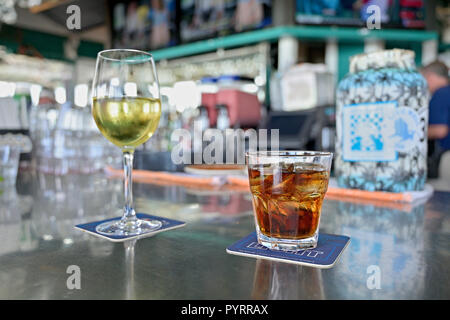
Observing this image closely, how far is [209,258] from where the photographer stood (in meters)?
0.43

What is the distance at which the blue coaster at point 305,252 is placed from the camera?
41 centimetres

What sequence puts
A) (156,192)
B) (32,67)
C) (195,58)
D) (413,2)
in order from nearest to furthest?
(156,192)
(413,2)
(195,58)
(32,67)

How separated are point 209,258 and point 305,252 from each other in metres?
0.11

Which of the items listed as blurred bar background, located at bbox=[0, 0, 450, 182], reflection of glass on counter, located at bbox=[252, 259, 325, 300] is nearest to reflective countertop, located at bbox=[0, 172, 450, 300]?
reflection of glass on counter, located at bbox=[252, 259, 325, 300]

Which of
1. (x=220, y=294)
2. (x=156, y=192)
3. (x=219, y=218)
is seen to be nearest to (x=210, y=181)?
(x=156, y=192)

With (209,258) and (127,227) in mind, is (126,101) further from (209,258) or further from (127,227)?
(209,258)

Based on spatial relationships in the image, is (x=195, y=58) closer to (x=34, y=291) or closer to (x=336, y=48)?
(x=336, y=48)

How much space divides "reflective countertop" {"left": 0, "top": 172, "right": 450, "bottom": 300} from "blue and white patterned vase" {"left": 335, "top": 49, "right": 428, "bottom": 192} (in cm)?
9

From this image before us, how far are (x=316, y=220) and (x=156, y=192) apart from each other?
55 cm

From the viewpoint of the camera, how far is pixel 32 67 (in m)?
7.07

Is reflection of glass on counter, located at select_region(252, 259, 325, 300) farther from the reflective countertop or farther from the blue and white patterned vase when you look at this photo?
the blue and white patterned vase

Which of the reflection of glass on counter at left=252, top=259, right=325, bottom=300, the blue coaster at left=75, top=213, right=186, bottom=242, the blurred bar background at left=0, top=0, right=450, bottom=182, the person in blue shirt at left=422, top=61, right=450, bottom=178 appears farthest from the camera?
the person in blue shirt at left=422, top=61, right=450, bottom=178

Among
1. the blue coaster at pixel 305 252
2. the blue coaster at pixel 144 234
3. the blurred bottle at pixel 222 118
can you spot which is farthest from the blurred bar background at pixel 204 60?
the blue coaster at pixel 305 252

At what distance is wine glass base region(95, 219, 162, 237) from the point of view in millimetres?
528
